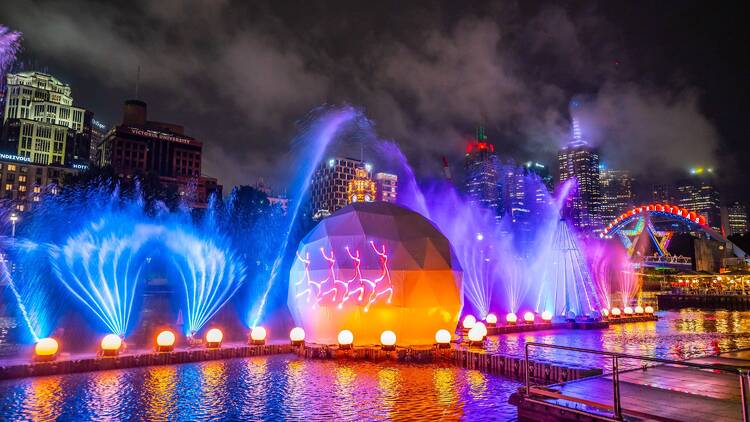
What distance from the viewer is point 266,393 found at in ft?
49.8

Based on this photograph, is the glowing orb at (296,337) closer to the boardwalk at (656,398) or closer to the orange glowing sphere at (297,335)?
the orange glowing sphere at (297,335)

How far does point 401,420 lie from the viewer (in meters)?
12.2

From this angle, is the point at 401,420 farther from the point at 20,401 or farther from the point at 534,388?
the point at 20,401

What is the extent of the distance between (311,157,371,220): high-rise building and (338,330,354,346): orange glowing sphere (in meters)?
119

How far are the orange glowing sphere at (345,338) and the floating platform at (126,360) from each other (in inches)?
123

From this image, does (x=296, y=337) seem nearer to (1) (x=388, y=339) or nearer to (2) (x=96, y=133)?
(1) (x=388, y=339)

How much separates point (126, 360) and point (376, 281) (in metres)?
11.1

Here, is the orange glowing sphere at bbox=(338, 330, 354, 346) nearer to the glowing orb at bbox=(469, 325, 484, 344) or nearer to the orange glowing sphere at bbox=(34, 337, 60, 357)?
the glowing orb at bbox=(469, 325, 484, 344)

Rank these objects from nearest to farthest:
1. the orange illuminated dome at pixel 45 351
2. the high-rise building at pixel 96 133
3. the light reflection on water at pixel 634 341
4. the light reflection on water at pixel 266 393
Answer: the light reflection on water at pixel 266 393, the orange illuminated dome at pixel 45 351, the light reflection on water at pixel 634 341, the high-rise building at pixel 96 133

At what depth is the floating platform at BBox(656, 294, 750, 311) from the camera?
226 feet

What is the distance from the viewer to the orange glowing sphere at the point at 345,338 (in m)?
21.5

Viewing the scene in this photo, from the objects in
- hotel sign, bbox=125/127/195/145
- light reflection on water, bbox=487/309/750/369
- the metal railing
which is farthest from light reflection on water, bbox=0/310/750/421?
hotel sign, bbox=125/127/195/145

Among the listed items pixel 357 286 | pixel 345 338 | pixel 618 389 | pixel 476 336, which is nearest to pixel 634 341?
pixel 476 336

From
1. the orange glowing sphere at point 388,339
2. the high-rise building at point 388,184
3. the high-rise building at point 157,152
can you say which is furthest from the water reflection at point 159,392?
the high-rise building at point 388,184
